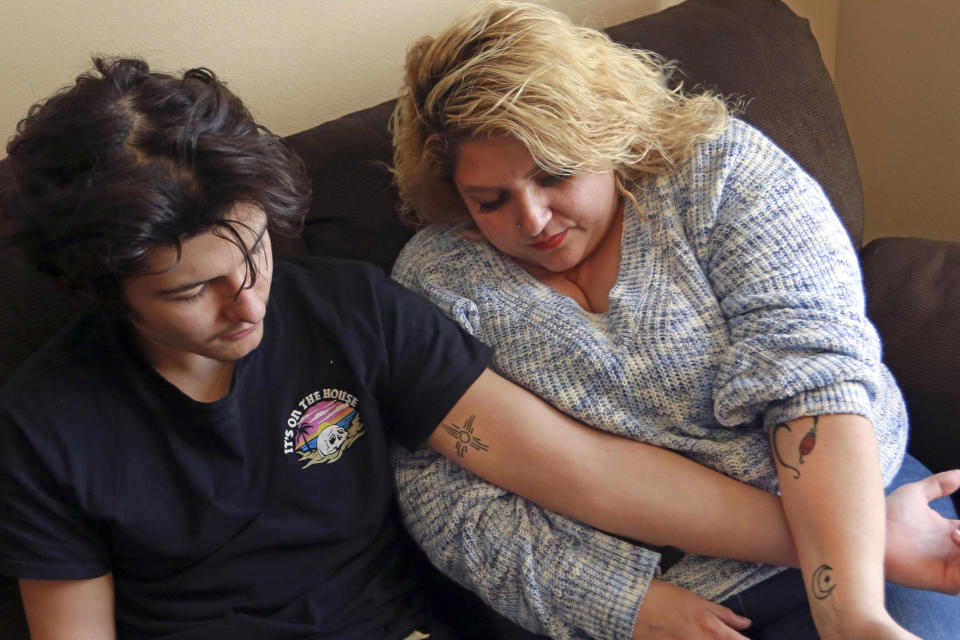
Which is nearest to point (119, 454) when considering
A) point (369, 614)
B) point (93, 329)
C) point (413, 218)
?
point (93, 329)

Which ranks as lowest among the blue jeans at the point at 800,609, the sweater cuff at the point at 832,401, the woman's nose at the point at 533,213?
the blue jeans at the point at 800,609

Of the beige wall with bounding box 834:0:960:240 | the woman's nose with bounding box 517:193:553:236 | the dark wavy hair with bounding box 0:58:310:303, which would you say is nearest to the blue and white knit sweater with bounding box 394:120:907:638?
the woman's nose with bounding box 517:193:553:236

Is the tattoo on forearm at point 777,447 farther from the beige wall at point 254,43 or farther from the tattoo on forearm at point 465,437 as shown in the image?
the beige wall at point 254,43

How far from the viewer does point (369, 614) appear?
1127 mm

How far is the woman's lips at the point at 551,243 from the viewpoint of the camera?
3.82 ft

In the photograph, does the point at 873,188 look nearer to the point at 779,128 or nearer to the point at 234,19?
the point at 779,128

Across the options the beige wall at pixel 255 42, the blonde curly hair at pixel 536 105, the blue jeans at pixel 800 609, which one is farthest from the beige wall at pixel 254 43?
the blue jeans at pixel 800 609

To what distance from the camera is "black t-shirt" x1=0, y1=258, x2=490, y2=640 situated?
970 millimetres

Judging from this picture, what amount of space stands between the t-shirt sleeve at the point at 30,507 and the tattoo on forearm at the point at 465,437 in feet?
1.52

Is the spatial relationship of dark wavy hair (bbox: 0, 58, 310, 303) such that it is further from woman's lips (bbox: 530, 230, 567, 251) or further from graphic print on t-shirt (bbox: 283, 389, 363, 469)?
woman's lips (bbox: 530, 230, 567, 251)

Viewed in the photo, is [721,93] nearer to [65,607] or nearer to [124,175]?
[124,175]

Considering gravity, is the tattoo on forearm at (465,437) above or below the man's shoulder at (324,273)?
below

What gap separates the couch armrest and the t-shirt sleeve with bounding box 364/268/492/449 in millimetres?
686

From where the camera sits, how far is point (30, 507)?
951mm
